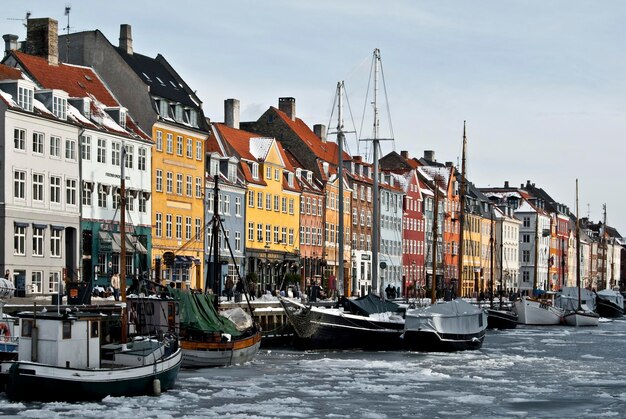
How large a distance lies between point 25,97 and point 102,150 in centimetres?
775

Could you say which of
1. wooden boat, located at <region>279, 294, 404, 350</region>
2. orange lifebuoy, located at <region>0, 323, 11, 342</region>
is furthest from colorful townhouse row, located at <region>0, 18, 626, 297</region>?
orange lifebuoy, located at <region>0, 323, 11, 342</region>

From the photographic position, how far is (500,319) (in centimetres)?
9400

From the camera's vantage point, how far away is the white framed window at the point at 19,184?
6431cm

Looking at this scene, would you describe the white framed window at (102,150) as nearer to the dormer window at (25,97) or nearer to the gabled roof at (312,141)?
the dormer window at (25,97)

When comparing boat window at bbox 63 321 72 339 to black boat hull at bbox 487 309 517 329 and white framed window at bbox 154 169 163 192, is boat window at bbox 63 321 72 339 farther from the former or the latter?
black boat hull at bbox 487 309 517 329

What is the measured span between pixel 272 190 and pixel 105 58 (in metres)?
21.1

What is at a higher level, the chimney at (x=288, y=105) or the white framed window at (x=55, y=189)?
the chimney at (x=288, y=105)

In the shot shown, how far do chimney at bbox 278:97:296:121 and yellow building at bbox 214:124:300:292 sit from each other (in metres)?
10.3

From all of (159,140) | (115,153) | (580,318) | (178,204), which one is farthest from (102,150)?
(580,318)

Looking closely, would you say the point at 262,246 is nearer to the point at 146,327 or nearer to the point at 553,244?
the point at 146,327

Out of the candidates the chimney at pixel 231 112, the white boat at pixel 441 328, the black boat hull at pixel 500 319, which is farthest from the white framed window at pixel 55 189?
the black boat hull at pixel 500 319

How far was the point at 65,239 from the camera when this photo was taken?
68.5m

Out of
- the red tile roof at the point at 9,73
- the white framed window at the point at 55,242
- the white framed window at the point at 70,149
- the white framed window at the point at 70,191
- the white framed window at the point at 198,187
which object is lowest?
the white framed window at the point at 55,242

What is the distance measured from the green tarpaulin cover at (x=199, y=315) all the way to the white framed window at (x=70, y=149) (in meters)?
18.1
